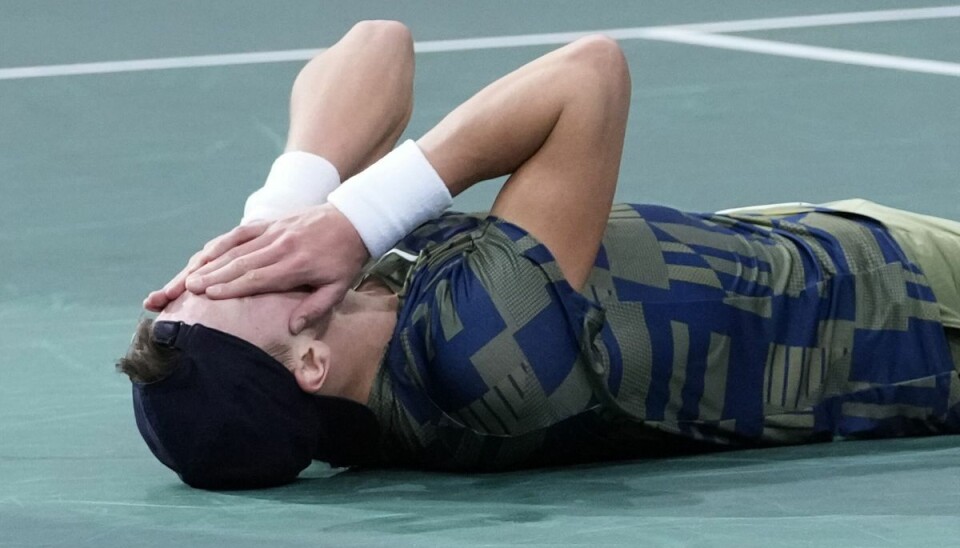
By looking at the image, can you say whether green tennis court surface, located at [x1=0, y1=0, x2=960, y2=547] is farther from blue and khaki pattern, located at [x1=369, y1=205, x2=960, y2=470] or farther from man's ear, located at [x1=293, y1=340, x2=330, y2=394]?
man's ear, located at [x1=293, y1=340, x2=330, y2=394]

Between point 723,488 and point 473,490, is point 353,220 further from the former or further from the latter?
point 723,488

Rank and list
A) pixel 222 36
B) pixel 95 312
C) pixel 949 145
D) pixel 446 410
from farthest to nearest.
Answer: pixel 222 36 < pixel 949 145 < pixel 95 312 < pixel 446 410

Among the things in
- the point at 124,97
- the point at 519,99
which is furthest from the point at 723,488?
the point at 124,97

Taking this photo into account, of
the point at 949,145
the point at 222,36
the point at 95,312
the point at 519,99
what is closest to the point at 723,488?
the point at 519,99

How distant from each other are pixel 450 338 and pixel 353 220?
266 millimetres

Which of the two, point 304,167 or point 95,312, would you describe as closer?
point 304,167

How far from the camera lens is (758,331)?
3658 mm

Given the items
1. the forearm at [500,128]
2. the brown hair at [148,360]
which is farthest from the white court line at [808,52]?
the brown hair at [148,360]

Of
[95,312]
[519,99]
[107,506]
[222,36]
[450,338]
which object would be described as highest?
[519,99]

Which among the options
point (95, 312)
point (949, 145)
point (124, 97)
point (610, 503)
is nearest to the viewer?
point (610, 503)

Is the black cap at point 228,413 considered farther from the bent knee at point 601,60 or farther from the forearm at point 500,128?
the bent knee at point 601,60

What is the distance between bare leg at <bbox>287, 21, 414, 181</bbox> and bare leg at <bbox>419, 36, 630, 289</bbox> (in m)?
0.35

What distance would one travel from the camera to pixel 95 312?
491 cm

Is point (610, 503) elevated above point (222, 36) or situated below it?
above
